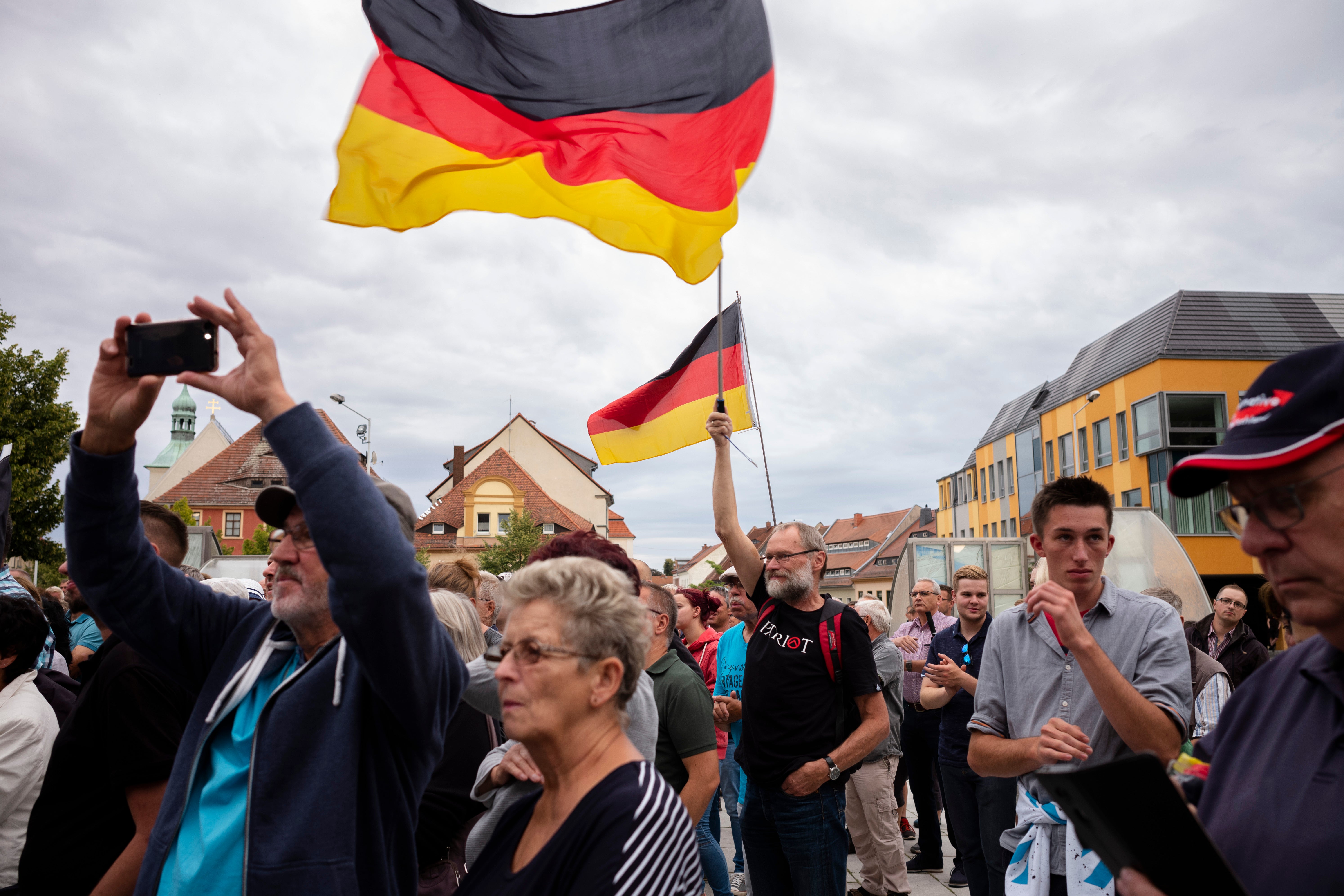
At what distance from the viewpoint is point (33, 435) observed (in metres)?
24.9

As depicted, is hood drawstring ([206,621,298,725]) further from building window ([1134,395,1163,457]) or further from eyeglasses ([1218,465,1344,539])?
building window ([1134,395,1163,457])

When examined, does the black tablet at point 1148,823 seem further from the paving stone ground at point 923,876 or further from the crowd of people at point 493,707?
the paving stone ground at point 923,876

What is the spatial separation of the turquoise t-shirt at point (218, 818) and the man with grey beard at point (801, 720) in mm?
2541

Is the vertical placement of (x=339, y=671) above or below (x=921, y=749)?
above

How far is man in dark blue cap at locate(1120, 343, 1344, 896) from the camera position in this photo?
1480mm

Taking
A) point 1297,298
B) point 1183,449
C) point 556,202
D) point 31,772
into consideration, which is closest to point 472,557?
point 556,202

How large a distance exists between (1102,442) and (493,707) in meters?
40.8

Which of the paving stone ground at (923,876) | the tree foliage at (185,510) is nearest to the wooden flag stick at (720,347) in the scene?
the paving stone ground at (923,876)

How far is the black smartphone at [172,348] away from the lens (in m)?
2.11

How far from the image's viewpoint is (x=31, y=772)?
3.56 m

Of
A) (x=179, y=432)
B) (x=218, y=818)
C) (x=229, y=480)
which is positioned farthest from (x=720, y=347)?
(x=179, y=432)

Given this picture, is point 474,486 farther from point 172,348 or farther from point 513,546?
point 172,348

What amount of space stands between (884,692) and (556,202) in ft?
14.6

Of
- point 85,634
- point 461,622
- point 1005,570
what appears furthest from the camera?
point 1005,570
